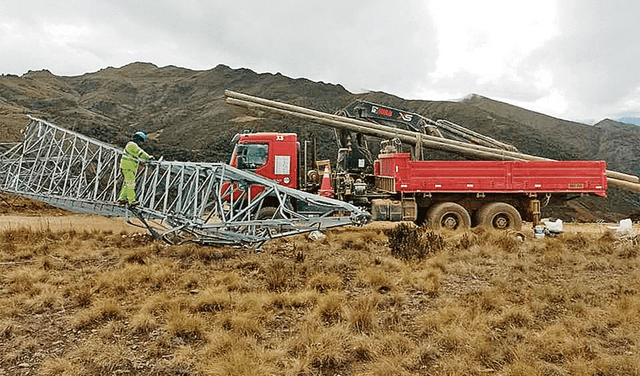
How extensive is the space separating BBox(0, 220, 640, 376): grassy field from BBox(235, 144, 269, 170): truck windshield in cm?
332

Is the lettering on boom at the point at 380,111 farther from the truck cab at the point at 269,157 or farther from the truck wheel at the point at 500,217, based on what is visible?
the truck wheel at the point at 500,217

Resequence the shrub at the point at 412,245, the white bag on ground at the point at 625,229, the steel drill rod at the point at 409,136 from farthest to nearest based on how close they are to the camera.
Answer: the steel drill rod at the point at 409,136 < the white bag on ground at the point at 625,229 < the shrub at the point at 412,245

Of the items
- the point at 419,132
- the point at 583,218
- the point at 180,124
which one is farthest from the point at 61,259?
the point at 180,124

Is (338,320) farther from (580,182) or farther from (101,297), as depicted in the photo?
(580,182)

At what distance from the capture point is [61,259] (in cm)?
866

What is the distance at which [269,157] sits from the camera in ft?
38.8

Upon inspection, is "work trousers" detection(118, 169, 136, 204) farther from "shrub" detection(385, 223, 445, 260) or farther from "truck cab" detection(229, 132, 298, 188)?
"shrub" detection(385, 223, 445, 260)

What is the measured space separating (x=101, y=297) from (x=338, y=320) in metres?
3.61

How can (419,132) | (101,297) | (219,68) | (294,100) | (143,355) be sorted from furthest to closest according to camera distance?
(219,68) < (294,100) < (419,132) < (101,297) < (143,355)

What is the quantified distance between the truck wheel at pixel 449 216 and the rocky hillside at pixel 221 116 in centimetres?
1665

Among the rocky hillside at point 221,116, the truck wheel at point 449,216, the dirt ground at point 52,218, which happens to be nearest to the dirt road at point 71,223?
the dirt ground at point 52,218

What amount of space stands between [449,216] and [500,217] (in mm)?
1524

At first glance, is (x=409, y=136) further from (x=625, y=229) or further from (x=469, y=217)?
(x=625, y=229)

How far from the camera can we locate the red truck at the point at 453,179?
38.9ft
